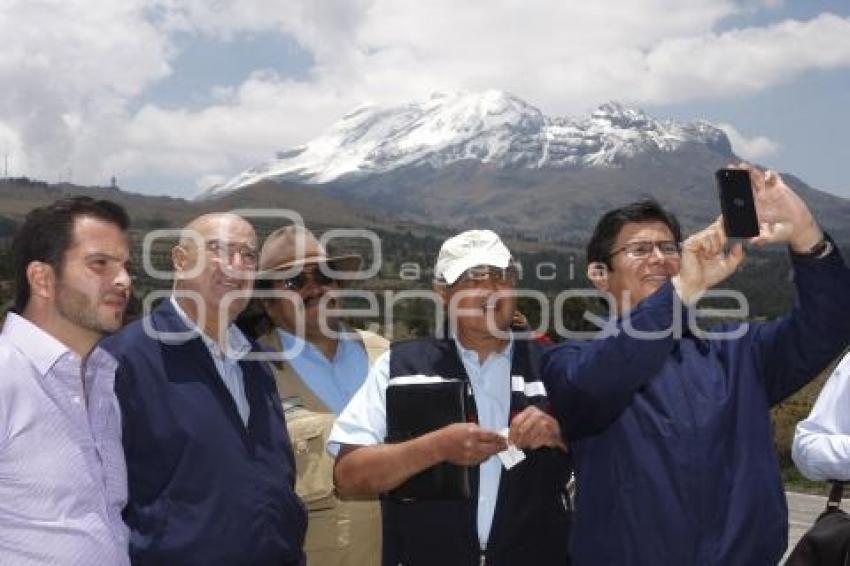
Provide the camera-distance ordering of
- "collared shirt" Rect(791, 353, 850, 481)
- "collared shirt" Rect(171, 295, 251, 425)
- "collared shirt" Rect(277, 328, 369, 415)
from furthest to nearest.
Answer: "collared shirt" Rect(277, 328, 369, 415) < "collared shirt" Rect(791, 353, 850, 481) < "collared shirt" Rect(171, 295, 251, 425)

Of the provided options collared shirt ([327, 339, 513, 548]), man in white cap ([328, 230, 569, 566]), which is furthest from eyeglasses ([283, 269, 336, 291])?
collared shirt ([327, 339, 513, 548])

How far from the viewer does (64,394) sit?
335 centimetres

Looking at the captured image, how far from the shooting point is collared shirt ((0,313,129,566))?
3.10 metres

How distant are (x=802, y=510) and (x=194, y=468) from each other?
1640cm

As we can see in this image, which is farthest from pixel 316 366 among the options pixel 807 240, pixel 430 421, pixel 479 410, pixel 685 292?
pixel 807 240

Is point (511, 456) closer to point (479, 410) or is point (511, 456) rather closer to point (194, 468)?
point (479, 410)

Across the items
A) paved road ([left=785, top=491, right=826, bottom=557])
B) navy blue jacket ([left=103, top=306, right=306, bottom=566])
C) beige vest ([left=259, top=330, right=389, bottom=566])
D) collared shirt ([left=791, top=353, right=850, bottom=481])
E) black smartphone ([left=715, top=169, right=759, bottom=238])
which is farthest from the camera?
paved road ([left=785, top=491, right=826, bottom=557])

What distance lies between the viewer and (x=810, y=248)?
129 inches

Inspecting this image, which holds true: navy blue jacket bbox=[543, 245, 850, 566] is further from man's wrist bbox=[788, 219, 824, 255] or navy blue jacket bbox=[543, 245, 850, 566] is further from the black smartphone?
the black smartphone

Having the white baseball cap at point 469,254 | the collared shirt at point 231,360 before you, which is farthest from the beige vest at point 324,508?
the white baseball cap at point 469,254

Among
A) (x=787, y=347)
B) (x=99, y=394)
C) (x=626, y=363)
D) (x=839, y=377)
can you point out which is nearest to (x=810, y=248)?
(x=787, y=347)

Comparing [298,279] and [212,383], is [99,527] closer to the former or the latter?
[212,383]

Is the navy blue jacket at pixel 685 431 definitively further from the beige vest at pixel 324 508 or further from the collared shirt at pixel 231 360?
the beige vest at pixel 324 508

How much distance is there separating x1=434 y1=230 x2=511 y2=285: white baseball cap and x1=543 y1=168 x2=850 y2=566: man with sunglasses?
68cm
